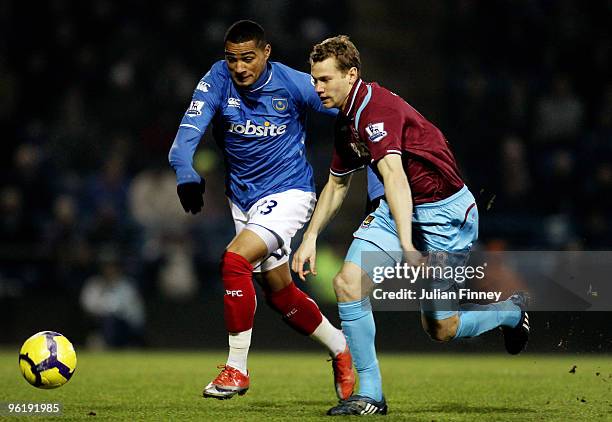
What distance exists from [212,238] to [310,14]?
3.58m

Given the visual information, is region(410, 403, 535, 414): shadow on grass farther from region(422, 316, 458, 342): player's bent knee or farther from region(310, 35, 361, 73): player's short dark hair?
region(310, 35, 361, 73): player's short dark hair

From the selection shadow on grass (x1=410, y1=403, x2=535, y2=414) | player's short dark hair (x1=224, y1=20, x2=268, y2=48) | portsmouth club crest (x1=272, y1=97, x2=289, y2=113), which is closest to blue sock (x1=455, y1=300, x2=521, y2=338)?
shadow on grass (x1=410, y1=403, x2=535, y2=414)

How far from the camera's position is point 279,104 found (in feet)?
23.1

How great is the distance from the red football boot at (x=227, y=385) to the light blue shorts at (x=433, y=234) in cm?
103

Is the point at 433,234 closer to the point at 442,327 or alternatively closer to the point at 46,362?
the point at 442,327

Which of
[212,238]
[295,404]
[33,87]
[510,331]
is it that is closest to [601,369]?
[510,331]

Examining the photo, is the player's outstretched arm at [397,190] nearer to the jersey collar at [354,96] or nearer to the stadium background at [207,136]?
the jersey collar at [354,96]

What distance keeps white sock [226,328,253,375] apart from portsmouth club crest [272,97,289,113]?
1.48 meters

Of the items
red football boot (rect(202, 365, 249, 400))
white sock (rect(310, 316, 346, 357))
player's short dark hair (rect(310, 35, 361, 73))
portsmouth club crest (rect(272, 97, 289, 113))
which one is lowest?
red football boot (rect(202, 365, 249, 400))

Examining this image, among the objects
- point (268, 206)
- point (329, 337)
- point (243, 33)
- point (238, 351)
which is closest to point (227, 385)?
point (238, 351)

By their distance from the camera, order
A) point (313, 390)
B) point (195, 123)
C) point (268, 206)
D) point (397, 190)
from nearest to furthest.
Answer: point (397, 190) < point (195, 123) < point (268, 206) < point (313, 390)

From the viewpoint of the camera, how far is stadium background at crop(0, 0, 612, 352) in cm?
1283

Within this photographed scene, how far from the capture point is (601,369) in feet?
30.7

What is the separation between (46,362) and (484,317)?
8.60ft
